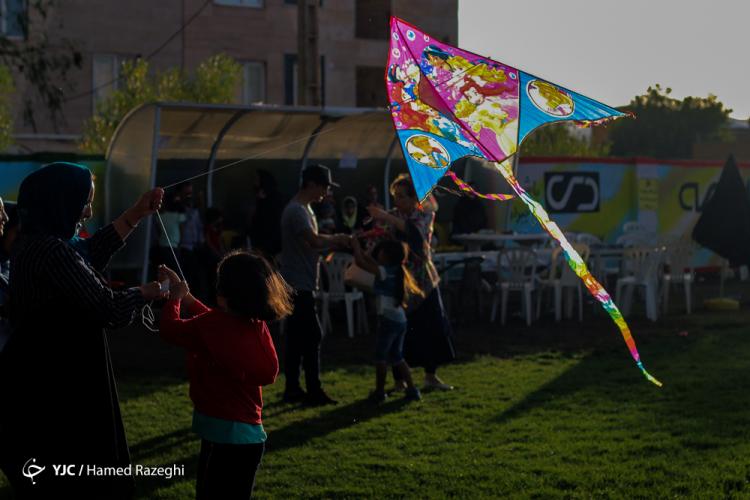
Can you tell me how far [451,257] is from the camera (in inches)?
628

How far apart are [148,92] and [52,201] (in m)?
25.8

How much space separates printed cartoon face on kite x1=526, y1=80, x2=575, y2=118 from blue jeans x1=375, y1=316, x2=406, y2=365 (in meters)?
4.05

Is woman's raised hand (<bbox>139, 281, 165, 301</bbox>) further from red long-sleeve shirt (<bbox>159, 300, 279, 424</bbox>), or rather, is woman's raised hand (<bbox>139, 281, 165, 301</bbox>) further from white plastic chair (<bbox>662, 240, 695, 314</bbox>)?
white plastic chair (<bbox>662, 240, 695, 314</bbox>)

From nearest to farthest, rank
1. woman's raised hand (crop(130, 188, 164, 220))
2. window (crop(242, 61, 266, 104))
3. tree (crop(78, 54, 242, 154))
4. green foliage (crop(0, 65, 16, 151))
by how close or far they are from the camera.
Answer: woman's raised hand (crop(130, 188, 164, 220)), green foliage (crop(0, 65, 16, 151)), tree (crop(78, 54, 242, 154)), window (crop(242, 61, 266, 104))

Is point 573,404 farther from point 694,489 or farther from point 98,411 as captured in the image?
point 98,411

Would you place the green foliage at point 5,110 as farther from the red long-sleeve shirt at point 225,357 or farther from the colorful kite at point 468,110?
the red long-sleeve shirt at point 225,357

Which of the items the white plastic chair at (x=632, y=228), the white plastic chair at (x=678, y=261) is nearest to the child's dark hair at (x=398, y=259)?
the white plastic chair at (x=678, y=261)

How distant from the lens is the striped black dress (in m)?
4.35

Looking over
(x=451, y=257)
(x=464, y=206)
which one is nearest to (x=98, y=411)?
(x=451, y=257)

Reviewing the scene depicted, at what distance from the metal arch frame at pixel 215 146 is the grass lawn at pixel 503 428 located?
4.18 metres

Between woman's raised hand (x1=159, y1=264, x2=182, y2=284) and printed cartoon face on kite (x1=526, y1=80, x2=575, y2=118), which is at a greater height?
printed cartoon face on kite (x1=526, y1=80, x2=575, y2=118)

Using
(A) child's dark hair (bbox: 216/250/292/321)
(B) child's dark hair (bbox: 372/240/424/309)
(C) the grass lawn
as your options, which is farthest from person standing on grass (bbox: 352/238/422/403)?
(A) child's dark hair (bbox: 216/250/292/321)

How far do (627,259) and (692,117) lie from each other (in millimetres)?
68911

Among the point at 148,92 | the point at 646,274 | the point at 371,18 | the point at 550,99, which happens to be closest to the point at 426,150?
the point at 550,99
